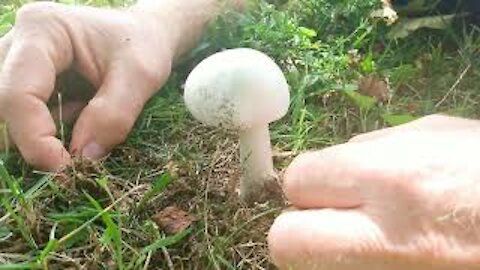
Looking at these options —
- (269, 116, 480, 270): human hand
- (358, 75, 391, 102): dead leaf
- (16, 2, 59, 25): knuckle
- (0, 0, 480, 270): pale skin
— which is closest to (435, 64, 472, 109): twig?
(358, 75, 391, 102): dead leaf

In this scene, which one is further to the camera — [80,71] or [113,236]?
[80,71]

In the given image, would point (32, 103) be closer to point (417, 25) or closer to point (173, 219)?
point (173, 219)

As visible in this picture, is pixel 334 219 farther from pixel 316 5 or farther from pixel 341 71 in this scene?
pixel 316 5

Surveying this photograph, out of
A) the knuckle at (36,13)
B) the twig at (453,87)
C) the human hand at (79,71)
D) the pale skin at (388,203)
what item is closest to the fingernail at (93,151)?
the human hand at (79,71)

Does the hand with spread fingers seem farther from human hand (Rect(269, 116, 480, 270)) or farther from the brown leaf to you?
human hand (Rect(269, 116, 480, 270))

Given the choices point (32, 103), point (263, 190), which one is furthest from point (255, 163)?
point (32, 103)

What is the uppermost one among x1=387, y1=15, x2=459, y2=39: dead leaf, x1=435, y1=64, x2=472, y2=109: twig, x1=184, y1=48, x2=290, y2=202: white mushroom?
x1=184, y1=48, x2=290, y2=202: white mushroom
